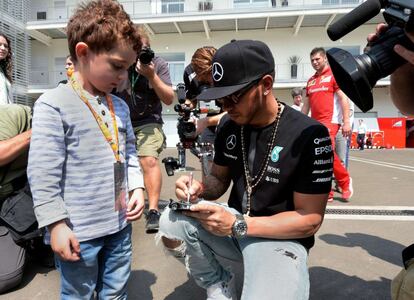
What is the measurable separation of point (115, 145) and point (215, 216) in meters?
0.56

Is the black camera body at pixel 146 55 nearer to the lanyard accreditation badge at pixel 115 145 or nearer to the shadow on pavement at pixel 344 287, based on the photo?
the lanyard accreditation badge at pixel 115 145

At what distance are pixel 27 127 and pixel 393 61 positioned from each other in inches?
79.9

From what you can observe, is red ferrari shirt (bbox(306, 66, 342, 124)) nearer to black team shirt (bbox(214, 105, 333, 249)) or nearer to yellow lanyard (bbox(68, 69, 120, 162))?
black team shirt (bbox(214, 105, 333, 249))

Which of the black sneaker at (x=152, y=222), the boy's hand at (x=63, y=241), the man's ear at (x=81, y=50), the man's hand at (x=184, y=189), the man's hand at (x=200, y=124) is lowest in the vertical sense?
the black sneaker at (x=152, y=222)

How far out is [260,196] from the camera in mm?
1652

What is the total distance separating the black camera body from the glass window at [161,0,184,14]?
19.9 metres

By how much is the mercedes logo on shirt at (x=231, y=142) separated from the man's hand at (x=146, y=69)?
3.77ft

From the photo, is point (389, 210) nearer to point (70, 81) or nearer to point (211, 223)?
point (211, 223)

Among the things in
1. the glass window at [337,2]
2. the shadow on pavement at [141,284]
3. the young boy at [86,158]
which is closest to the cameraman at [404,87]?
the young boy at [86,158]

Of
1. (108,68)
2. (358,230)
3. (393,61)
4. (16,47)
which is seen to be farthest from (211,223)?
(16,47)

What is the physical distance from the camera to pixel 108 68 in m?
1.47

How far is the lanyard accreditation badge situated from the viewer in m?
1.52

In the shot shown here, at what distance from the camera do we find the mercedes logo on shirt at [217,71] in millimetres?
1545

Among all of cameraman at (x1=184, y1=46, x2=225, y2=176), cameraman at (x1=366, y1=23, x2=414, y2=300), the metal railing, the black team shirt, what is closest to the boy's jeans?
the black team shirt
